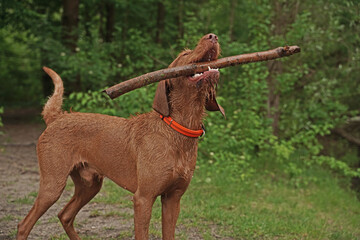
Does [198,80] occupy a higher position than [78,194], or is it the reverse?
[198,80]

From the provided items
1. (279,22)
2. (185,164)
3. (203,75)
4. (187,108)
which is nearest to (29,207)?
(185,164)

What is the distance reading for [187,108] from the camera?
3.76 m

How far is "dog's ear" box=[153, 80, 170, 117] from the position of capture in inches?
149

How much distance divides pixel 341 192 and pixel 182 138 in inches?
260

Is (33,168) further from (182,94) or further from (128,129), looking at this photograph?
(182,94)

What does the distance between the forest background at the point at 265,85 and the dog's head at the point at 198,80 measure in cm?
382

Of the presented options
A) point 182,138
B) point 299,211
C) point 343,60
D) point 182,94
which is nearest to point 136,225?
point 182,138

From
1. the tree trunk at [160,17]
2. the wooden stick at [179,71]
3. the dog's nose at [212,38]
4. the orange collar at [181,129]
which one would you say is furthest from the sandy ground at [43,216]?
the tree trunk at [160,17]

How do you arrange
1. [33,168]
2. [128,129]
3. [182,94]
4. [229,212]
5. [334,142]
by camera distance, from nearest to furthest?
1. [182,94]
2. [128,129]
3. [229,212]
4. [33,168]
5. [334,142]

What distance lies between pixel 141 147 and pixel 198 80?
0.84 metres

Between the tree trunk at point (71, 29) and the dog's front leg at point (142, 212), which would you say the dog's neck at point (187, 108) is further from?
the tree trunk at point (71, 29)

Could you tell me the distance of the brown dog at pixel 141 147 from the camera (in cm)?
371

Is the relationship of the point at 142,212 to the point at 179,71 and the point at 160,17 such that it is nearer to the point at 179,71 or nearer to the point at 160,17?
the point at 179,71

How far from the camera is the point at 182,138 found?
12.4ft
